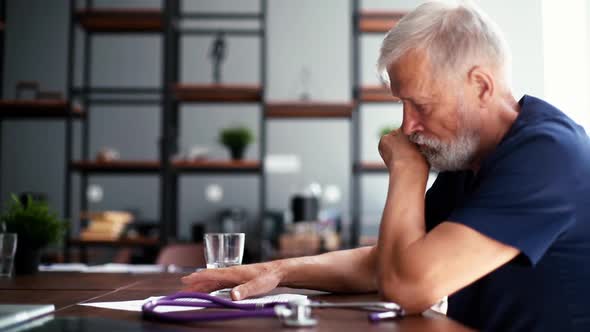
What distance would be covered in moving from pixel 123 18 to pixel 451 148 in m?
3.70

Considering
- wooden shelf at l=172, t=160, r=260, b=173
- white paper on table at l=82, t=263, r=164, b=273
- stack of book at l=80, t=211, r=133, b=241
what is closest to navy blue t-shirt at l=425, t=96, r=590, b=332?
white paper on table at l=82, t=263, r=164, b=273

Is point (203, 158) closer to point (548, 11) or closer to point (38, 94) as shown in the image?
point (38, 94)

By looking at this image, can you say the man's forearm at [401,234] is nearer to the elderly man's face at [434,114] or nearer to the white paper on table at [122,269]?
the elderly man's face at [434,114]

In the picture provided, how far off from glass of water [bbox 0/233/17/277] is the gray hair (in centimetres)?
119

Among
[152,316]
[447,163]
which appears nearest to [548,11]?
[447,163]

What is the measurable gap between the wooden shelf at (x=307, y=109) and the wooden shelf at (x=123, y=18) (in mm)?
1007

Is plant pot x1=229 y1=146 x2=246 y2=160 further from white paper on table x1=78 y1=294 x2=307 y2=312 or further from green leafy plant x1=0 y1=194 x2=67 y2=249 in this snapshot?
white paper on table x1=78 y1=294 x2=307 y2=312

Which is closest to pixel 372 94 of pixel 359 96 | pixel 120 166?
pixel 359 96

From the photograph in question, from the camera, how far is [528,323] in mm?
1149

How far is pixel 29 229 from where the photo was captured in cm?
182

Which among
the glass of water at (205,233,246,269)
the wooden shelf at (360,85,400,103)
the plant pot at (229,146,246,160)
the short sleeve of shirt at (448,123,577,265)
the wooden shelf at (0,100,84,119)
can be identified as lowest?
the glass of water at (205,233,246,269)

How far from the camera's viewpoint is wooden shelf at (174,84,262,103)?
14.0 ft

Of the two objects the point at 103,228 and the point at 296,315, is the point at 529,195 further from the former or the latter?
the point at 103,228

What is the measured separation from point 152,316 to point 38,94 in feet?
13.0
